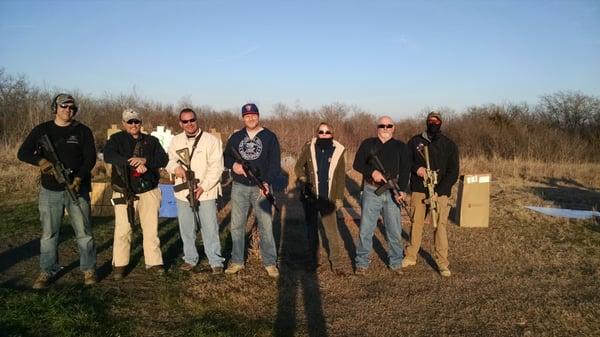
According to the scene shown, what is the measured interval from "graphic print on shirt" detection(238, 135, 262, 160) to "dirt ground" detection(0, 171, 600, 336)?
1.58 meters

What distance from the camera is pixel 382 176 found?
565 cm

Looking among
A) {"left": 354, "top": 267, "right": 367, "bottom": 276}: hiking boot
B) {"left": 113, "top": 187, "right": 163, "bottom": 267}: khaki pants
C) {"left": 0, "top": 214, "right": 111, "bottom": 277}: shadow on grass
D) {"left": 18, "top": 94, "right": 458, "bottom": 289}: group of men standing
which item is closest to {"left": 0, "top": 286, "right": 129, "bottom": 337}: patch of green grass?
{"left": 18, "top": 94, "right": 458, "bottom": 289}: group of men standing

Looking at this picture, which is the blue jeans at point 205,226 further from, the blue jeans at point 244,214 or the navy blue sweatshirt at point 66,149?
the navy blue sweatshirt at point 66,149

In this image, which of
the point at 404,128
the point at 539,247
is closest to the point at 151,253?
the point at 539,247

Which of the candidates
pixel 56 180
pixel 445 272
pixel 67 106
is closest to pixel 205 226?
pixel 56 180

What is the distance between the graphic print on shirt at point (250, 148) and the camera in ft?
18.2

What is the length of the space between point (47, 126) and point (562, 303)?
6.23 meters

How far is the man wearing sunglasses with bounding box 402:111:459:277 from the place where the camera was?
19.2 ft

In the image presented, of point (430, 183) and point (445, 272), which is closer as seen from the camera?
point (430, 183)

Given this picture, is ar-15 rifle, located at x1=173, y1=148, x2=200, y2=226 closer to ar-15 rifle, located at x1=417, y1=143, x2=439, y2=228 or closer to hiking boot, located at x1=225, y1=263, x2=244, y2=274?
hiking boot, located at x1=225, y1=263, x2=244, y2=274

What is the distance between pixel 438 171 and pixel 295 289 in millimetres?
2459

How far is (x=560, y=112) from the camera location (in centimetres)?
2886

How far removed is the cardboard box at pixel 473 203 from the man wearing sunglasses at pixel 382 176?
344 centimetres

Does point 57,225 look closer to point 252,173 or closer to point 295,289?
point 252,173
